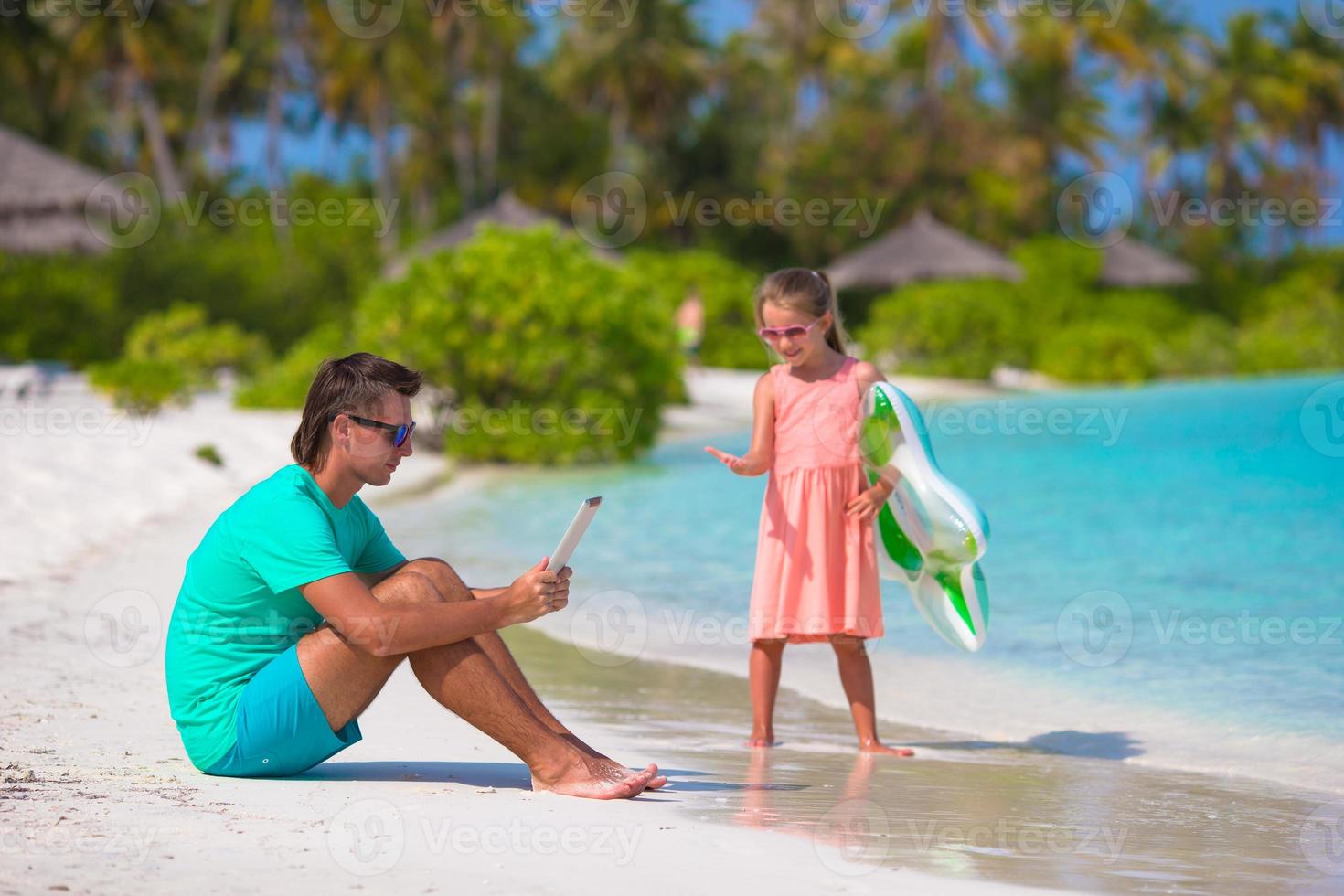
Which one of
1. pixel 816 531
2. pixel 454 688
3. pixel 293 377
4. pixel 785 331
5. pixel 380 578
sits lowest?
pixel 454 688

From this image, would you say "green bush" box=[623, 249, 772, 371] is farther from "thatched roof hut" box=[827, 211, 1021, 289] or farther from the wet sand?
the wet sand

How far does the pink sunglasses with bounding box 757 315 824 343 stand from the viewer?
568 cm

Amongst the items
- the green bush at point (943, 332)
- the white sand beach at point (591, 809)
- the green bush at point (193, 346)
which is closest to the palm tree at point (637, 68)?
the green bush at point (943, 332)

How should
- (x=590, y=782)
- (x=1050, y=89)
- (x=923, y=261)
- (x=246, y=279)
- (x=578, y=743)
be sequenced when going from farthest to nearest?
(x=1050, y=89) → (x=923, y=261) → (x=246, y=279) → (x=578, y=743) → (x=590, y=782)

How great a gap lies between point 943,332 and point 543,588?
29328 mm

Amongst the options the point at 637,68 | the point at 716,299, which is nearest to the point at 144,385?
the point at 716,299

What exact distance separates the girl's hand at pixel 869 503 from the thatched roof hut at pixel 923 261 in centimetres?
3205

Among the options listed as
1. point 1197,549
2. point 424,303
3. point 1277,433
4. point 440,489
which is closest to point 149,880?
point 1197,549

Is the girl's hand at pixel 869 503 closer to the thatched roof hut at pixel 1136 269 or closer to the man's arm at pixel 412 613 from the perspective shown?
the man's arm at pixel 412 613

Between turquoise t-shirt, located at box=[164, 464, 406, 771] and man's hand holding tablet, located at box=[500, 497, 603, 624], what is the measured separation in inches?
18.7

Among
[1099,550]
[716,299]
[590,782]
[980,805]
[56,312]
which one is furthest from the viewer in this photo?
[716,299]

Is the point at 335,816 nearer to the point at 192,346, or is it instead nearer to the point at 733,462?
the point at 733,462

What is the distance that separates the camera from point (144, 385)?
1866 cm

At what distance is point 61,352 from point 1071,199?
102ft
